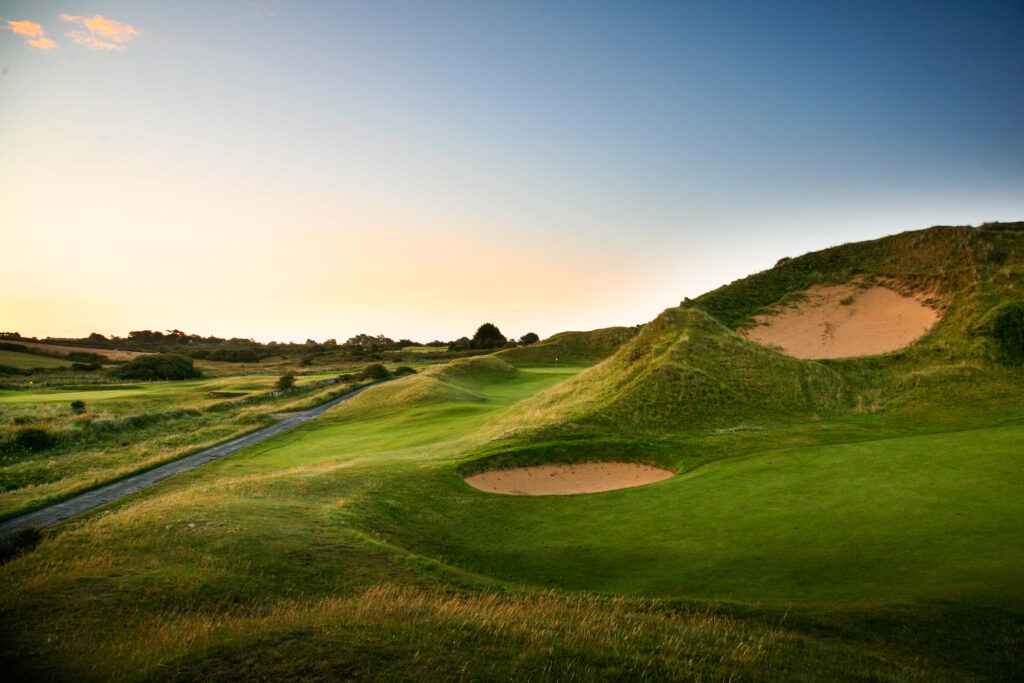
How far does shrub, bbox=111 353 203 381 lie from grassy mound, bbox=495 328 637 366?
160 feet

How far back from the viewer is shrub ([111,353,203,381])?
2921 inches

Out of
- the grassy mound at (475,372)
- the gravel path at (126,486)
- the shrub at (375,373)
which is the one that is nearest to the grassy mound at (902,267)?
the gravel path at (126,486)

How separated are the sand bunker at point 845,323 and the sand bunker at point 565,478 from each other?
15.9 meters

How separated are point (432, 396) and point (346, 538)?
32.0m

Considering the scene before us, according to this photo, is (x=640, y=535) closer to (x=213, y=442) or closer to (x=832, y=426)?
(x=832, y=426)

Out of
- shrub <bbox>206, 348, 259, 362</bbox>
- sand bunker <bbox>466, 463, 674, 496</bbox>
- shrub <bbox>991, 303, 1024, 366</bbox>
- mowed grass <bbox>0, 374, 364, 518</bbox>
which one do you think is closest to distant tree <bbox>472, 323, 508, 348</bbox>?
shrub <bbox>206, 348, 259, 362</bbox>

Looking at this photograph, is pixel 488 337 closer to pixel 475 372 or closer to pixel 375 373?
pixel 375 373

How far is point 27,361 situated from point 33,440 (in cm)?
6867

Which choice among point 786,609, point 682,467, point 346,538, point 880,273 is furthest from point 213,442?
point 880,273

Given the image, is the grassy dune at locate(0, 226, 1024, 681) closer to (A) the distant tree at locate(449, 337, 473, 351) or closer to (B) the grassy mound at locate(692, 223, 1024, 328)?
(B) the grassy mound at locate(692, 223, 1024, 328)

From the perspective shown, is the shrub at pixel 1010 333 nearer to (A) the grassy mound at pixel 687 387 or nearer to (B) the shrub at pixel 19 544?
(A) the grassy mound at pixel 687 387

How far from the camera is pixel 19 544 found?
9273 mm

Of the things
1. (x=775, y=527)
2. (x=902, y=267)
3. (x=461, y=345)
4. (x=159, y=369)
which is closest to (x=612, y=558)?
(x=775, y=527)

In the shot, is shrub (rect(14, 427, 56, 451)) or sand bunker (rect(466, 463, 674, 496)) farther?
shrub (rect(14, 427, 56, 451))
